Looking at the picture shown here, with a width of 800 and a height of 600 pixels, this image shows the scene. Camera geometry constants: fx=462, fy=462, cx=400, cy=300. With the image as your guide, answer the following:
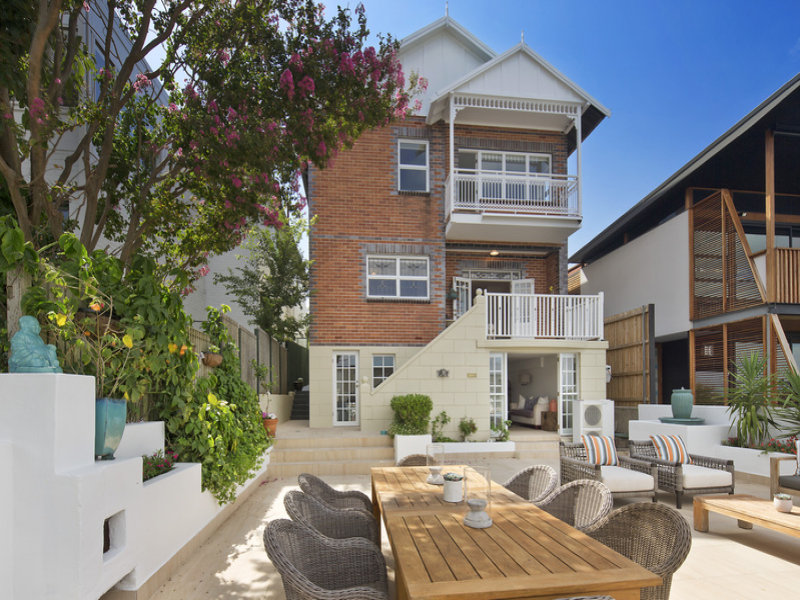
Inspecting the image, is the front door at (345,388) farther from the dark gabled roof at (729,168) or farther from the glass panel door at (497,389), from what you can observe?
the dark gabled roof at (729,168)

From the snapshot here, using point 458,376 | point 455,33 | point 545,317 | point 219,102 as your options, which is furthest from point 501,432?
point 455,33

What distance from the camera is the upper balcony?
10.4 metres

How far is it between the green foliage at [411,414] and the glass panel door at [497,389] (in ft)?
5.43

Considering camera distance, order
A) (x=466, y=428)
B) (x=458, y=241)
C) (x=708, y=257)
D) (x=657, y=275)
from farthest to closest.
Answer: (x=657, y=275) < (x=458, y=241) < (x=708, y=257) < (x=466, y=428)

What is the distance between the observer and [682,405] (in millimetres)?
8664

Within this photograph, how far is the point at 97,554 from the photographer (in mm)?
2693

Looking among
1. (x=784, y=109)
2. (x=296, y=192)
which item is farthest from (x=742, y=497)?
(x=784, y=109)

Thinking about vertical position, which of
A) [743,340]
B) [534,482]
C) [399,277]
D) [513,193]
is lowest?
[534,482]

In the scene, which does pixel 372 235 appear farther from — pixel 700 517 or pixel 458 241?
pixel 700 517

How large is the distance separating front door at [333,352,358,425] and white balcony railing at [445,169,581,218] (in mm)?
4136

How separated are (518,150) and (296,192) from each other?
7120 millimetres

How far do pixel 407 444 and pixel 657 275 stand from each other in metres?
7.98

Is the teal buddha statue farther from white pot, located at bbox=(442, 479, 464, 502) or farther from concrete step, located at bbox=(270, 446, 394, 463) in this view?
concrete step, located at bbox=(270, 446, 394, 463)

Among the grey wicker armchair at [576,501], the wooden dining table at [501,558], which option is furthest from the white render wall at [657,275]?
the wooden dining table at [501,558]
